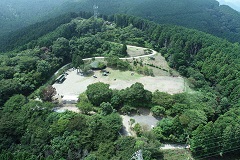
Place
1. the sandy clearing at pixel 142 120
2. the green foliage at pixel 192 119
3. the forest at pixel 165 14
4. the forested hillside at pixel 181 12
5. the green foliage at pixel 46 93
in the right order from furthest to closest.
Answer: the forest at pixel 165 14 → the forested hillside at pixel 181 12 → the green foliage at pixel 46 93 → the sandy clearing at pixel 142 120 → the green foliage at pixel 192 119

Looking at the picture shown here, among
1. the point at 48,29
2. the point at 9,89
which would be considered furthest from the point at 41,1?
the point at 9,89

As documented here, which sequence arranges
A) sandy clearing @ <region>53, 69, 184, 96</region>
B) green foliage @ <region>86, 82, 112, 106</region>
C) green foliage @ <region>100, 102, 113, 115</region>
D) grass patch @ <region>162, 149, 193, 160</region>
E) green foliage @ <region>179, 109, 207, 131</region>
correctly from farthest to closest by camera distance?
sandy clearing @ <region>53, 69, 184, 96</region> < green foliage @ <region>86, 82, 112, 106</region> < green foliage @ <region>100, 102, 113, 115</region> < green foliage @ <region>179, 109, 207, 131</region> < grass patch @ <region>162, 149, 193, 160</region>

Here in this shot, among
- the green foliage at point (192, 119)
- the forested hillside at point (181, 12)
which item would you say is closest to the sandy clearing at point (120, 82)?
the green foliage at point (192, 119)

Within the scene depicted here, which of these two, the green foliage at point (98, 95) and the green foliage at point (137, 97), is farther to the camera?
the green foliage at point (98, 95)

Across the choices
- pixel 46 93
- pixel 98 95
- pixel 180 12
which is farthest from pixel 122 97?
pixel 180 12

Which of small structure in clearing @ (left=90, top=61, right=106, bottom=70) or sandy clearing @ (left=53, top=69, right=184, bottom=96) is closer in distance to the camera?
sandy clearing @ (left=53, top=69, right=184, bottom=96)

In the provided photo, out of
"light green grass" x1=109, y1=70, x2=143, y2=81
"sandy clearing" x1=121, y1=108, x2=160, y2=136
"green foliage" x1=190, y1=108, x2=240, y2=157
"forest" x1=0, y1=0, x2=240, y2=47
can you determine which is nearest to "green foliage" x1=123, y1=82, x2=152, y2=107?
"sandy clearing" x1=121, y1=108, x2=160, y2=136

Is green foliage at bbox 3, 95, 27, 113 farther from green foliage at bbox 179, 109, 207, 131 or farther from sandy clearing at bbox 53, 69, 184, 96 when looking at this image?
green foliage at bbox 179, 109, 207, 131

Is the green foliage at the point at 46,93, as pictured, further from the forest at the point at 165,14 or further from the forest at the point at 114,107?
the forest at the point at 165,14

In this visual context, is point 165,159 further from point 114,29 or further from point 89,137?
point 114,29

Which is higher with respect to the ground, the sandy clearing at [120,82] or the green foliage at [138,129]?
the green foliage at [138,129]
